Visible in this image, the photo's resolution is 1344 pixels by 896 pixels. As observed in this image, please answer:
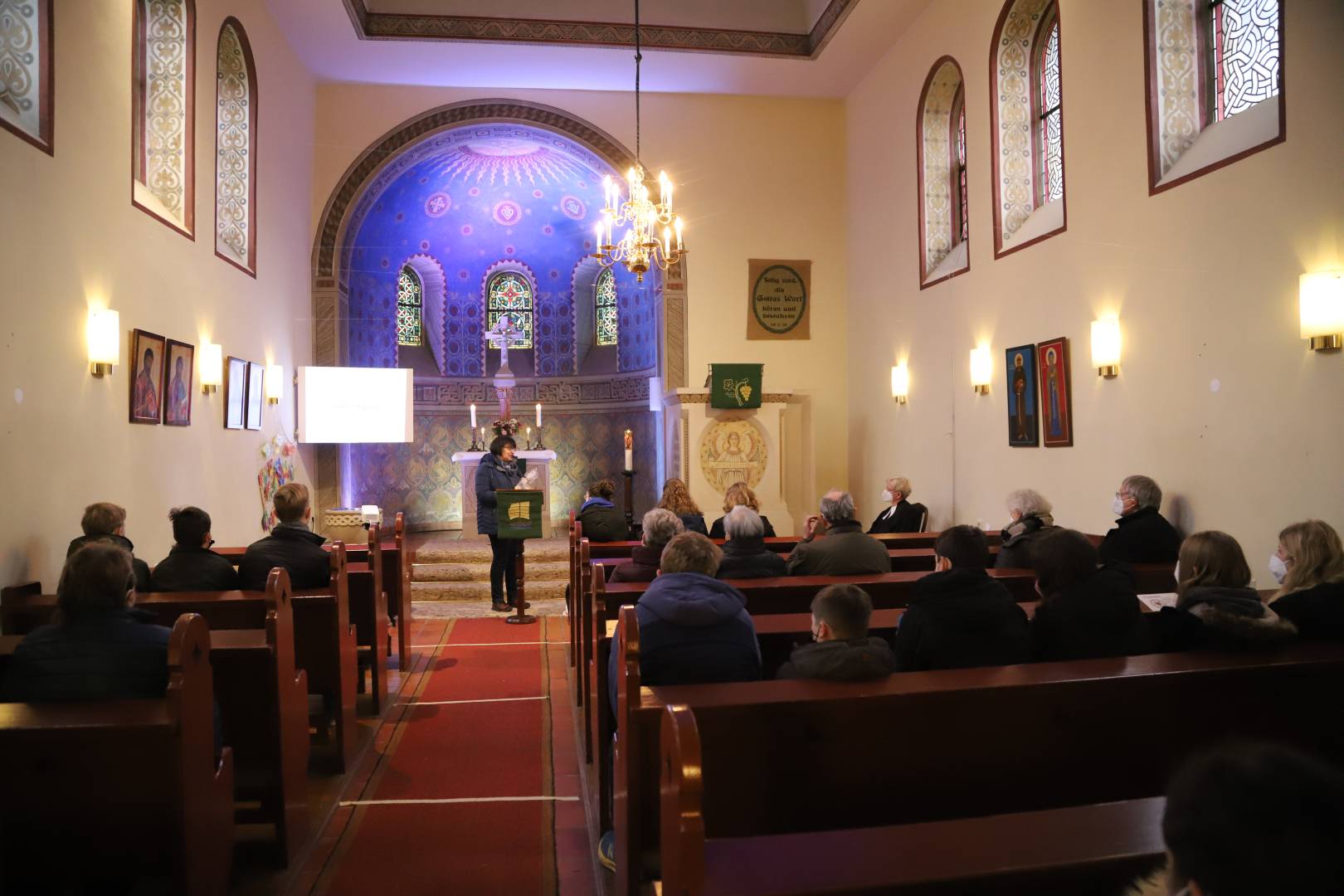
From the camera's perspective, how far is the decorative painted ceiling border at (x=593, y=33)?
904 cm

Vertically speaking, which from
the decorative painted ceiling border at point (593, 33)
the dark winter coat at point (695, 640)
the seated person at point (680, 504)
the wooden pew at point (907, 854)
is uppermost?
the decorative painted ceiling border at point (593, 33)

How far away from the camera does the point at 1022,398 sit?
6.88 m

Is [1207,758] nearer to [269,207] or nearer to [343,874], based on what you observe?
[343,874]

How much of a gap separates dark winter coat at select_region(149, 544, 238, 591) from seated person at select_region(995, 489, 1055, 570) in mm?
3942

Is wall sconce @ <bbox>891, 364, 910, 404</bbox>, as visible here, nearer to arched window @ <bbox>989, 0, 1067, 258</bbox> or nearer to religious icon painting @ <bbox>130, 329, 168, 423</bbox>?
arched window @ <bbox>989, 0, 1067, 258</bbox>

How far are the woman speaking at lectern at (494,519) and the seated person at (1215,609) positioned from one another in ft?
18.6

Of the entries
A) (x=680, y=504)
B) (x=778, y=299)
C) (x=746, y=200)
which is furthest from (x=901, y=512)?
(x=746, y=200)

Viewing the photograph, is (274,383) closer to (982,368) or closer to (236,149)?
(236,149)

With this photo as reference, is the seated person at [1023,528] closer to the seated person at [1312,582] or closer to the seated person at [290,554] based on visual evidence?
the seated person at [1312,582]

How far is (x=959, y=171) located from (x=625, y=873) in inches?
305

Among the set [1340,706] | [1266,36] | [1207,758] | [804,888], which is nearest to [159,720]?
[804,888]

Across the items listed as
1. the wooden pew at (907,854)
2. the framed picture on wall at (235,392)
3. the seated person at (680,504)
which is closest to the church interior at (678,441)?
the wooden pew at (907,854)

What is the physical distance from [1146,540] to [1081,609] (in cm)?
275

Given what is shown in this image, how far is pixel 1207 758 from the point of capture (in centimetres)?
88
